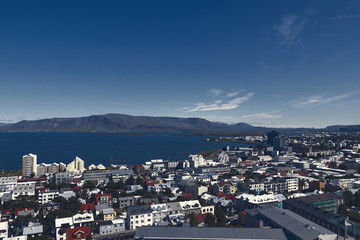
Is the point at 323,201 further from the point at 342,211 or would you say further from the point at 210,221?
the point at 210,221

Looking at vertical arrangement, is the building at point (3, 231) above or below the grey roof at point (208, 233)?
below

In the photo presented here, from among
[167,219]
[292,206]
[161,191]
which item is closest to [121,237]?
[167,219]

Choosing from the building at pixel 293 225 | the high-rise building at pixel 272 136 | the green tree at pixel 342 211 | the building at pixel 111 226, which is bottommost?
the building at pixel 111 226

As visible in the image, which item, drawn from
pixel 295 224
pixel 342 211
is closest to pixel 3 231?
pixel 295 224

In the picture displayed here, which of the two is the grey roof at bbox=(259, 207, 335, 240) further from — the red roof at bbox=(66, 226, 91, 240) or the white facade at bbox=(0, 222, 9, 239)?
the white facade at bbox=(0, 222, 9, 239)

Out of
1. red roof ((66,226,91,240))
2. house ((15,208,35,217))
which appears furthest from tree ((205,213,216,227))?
house ((15,208,35,217))

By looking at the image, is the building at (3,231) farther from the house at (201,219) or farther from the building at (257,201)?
the building at (257,201)

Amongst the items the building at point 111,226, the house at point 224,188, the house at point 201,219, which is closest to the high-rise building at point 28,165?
the building at point 111,226

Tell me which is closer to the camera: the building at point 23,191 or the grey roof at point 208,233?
the grey roof at point 208,233
